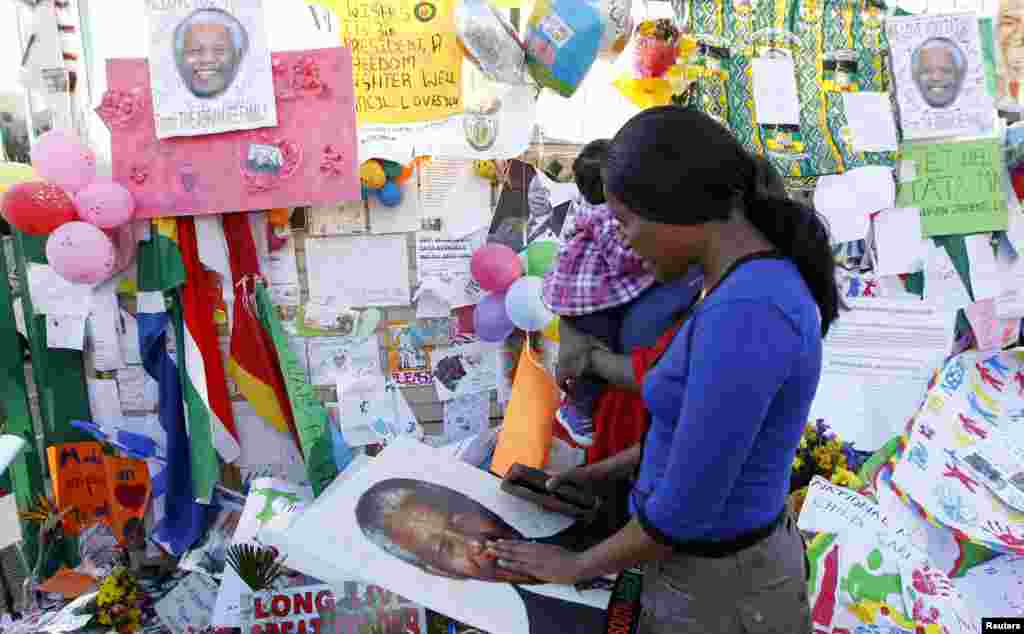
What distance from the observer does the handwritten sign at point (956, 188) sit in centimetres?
297

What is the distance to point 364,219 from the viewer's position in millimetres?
2691

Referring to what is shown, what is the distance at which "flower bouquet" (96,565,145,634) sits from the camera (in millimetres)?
2395

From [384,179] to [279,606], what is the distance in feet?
4.68

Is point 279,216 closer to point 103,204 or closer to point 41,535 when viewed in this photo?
point 103,204

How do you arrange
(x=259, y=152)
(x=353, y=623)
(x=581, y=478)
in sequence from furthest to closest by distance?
(x=259, y=152)
(x=353, y=623)
(x=581, y=478)

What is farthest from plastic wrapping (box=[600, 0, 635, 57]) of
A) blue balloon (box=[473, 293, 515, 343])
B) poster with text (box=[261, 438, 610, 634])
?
poster with text (box=[261, 438, 610, 634])

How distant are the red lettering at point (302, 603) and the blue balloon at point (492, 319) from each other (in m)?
1.08

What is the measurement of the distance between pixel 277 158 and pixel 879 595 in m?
2.36

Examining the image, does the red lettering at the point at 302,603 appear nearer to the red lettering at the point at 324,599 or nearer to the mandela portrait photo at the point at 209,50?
the red lettering at the point at 324,599

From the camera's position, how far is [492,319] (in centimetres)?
264

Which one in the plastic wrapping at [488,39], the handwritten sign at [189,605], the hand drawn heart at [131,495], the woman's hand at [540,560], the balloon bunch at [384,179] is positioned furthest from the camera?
the hand drawn heart at [131,495]

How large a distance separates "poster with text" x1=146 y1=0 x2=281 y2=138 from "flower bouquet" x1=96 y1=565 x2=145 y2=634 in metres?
1.49

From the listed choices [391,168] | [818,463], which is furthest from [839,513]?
[391,168]

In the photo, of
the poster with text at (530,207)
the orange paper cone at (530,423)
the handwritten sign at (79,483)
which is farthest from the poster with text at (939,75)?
the handwritten sign at (79,483)
